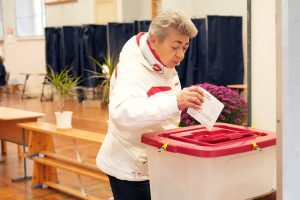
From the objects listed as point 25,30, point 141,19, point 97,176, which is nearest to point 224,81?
point 97,176

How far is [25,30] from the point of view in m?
11.3

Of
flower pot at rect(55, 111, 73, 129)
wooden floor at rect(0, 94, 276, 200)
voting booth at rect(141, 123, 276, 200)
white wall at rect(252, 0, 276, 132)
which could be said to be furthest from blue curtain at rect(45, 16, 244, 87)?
voting booth at rect(141, 123, 276, 200)

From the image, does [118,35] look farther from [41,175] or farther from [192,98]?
[192,98]

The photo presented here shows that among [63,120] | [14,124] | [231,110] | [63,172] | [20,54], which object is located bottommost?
[63,172]

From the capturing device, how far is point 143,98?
1.28 meters

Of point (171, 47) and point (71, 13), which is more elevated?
point (71, 13)

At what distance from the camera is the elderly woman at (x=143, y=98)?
121cm

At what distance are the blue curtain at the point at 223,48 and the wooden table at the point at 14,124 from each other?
1.72 metres

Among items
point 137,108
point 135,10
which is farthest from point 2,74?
point 137,108

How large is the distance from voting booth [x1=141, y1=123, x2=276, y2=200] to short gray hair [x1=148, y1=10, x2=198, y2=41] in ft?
0.98

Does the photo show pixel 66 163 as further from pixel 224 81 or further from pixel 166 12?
pixel 166 12

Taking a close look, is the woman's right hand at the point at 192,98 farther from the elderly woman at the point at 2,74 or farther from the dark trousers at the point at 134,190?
the elderly woman at the point at 2,74

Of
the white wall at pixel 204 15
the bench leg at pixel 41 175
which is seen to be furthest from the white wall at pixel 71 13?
the bench leg at pixel 41 175

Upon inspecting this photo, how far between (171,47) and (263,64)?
0.90 m
